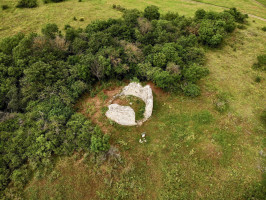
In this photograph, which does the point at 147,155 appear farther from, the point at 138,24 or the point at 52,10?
the point at 52,10

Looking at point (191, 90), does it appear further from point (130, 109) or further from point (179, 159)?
point (179, 159)

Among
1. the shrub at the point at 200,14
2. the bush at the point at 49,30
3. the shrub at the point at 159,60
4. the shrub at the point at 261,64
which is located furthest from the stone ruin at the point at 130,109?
the shrub at the point at 200,14

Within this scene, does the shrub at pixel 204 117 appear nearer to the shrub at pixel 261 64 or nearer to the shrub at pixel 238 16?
the shrub at pixel 261 64

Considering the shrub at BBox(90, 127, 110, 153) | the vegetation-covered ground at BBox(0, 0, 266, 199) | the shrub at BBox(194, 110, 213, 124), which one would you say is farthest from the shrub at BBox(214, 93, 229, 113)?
the shrub at BBox(90, 127, 110, 153)

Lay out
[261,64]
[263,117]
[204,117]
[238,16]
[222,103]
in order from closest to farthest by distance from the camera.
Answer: [204,117] → [263,117] → [222,103] → [261,64] → [238,16]

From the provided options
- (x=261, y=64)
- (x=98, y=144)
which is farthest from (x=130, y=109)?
(x=261, y=64)

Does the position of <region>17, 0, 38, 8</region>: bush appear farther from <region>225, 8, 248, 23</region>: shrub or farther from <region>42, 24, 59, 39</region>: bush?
<region>225, 8, 248, 23</region>: shrub

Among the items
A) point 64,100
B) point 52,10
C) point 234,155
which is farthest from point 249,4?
point 64,100
